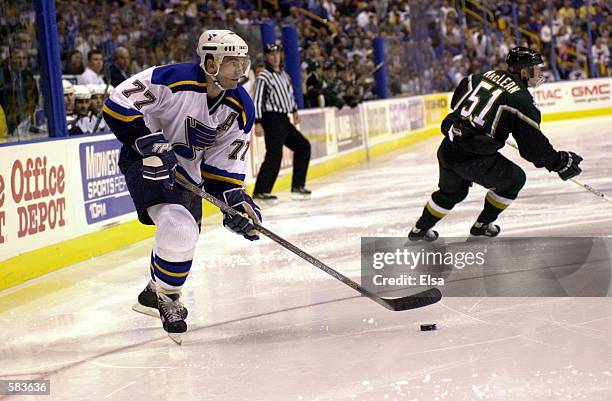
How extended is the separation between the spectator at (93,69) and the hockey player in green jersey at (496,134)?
8.44 ft

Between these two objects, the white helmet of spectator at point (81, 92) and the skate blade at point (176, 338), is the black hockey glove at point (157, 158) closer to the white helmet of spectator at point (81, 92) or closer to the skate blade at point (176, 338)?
the skate blade at point (176, 338)

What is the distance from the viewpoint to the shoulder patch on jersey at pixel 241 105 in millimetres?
3924

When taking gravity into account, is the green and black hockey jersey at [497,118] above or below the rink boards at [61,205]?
above

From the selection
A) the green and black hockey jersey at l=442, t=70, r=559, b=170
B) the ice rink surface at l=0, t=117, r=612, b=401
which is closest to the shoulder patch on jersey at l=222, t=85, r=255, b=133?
the ice rink surface at l=0, t=117, r=612, b=401

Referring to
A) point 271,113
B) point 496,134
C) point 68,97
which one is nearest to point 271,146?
point 271,113

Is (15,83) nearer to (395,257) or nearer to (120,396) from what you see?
(395,257)

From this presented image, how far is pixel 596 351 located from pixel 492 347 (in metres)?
0.36

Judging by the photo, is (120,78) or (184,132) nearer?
(184,132)

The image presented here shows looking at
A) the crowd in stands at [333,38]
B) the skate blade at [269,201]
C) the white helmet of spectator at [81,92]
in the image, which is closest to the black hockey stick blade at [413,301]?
the crowd in stands at [333,38]

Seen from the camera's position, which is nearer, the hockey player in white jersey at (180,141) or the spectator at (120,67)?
the hockey player in white jersey at (180,141)

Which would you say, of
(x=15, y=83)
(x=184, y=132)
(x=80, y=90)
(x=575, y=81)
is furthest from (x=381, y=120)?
(x=184, y=132)

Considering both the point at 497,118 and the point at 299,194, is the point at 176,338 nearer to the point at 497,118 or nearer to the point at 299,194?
the point at 497,118

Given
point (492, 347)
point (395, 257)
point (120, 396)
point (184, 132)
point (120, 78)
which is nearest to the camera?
point (120, 396)

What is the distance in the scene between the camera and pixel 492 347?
11.7 feet
